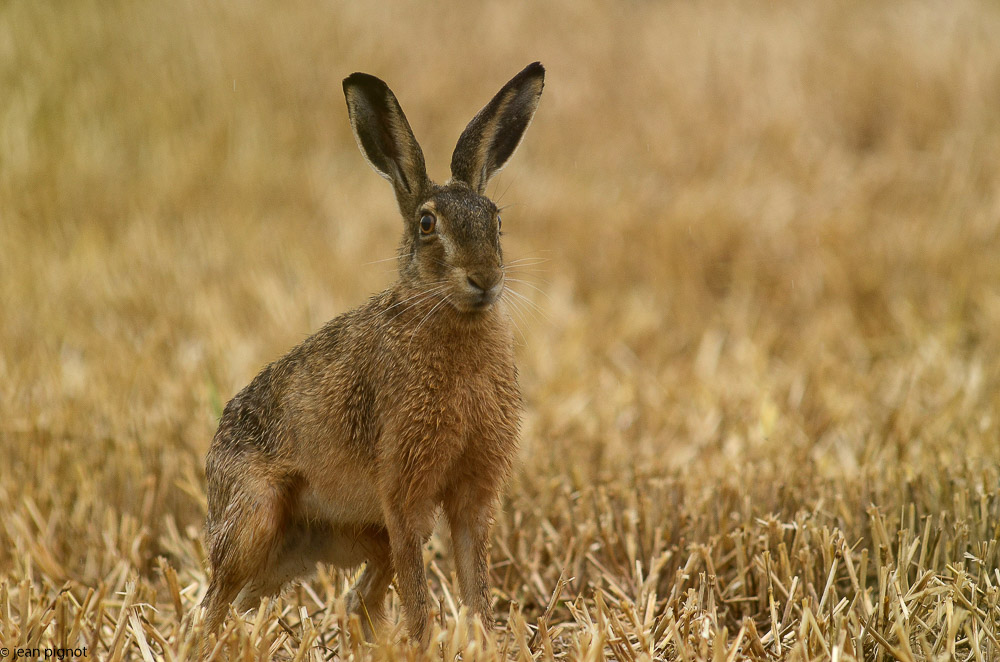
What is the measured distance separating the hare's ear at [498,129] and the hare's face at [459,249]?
129mm

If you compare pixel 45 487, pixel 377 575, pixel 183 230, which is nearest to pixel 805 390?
pixel 377 575

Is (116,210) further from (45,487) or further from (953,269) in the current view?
(953,269)

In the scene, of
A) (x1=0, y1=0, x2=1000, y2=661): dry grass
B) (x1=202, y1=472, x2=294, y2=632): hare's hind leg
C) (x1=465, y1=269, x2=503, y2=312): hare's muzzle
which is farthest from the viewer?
(x1=0, y1=0, x2=1000, y2=661): dry grass

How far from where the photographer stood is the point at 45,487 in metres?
3.93

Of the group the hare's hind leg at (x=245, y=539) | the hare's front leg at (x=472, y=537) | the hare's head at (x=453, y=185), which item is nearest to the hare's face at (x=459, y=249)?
the hare's head at (x=453, y=185)

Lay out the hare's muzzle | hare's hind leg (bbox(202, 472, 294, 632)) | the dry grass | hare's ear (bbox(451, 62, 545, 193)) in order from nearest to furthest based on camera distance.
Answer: the hare's muzzle
hare's hind leg (bbox(202, 472, 294, 632))
hare's ear (bbox(451, 62, 545, 193))
the dry grass

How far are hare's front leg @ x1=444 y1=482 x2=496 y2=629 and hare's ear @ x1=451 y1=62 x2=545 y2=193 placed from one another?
871mm

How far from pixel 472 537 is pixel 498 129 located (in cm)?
113

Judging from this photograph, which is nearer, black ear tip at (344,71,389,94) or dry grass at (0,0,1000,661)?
black ear tip at (344,71,389,94)

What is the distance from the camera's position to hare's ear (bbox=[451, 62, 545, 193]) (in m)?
2.87

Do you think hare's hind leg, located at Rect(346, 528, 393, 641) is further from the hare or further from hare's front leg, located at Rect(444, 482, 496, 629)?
hare's front leg, located at Rect(444, 482, 496, 629)

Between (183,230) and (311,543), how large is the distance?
15.9 ft

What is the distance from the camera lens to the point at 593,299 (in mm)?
6852

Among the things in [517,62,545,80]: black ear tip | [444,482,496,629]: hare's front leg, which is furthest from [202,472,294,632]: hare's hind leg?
[517,62,545,80]: black ear tip
